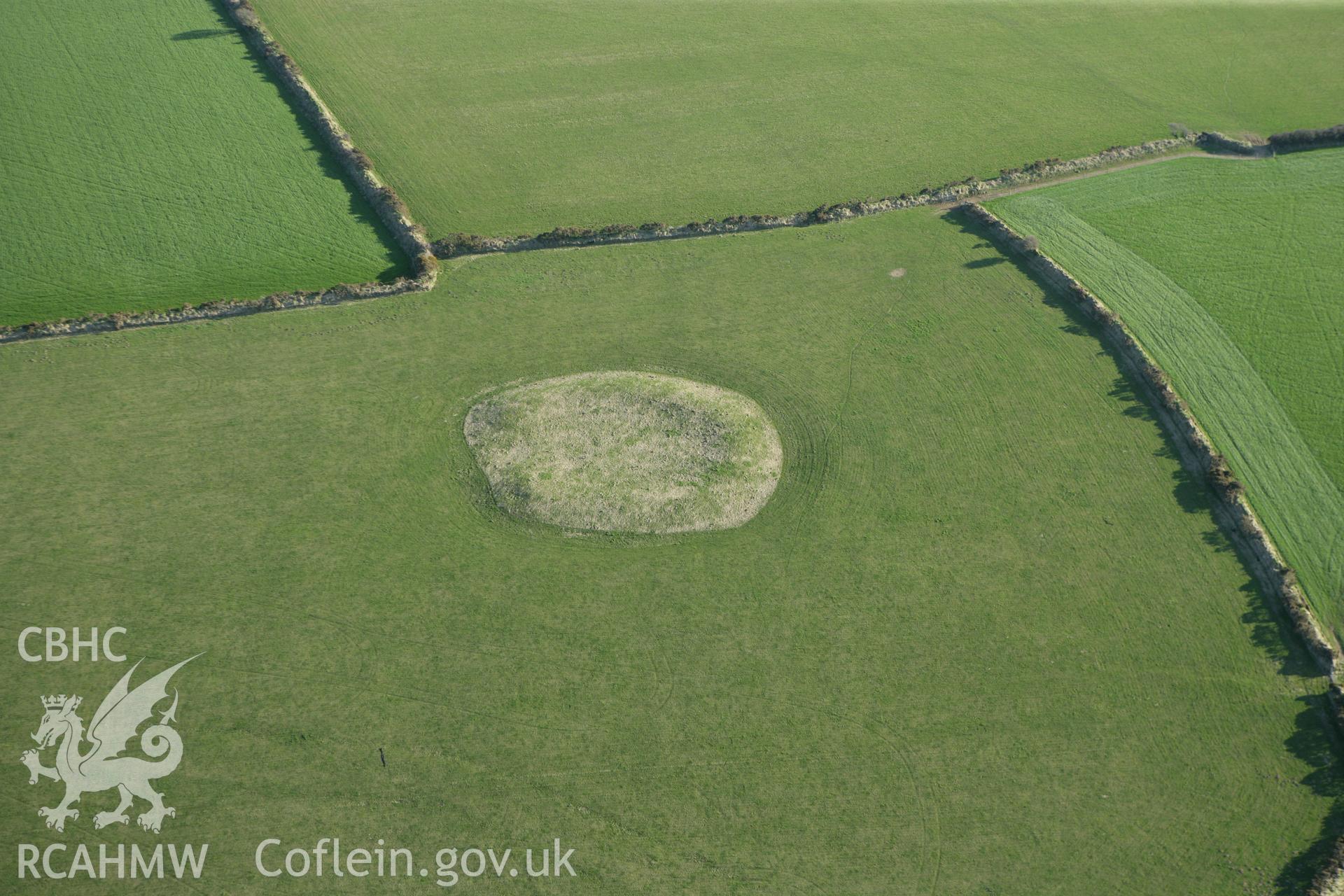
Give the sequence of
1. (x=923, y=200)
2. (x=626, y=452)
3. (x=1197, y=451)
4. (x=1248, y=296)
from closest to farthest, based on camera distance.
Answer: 1. (x=626, y=452)
2. (x=1197, y=451)
3. (x=1248, y=296)
4. (x=923, y=200)

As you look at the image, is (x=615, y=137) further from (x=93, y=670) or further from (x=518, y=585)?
(x=93, y=670)

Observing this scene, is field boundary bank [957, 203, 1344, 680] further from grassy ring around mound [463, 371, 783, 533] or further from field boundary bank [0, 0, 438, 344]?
field boundary bank [0, 0, 438, 344]

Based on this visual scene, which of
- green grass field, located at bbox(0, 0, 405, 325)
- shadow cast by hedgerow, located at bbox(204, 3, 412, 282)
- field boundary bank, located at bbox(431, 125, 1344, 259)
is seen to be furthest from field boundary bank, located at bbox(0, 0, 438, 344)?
field boundary bank, located at bbox(431, 125, 1344, 259)

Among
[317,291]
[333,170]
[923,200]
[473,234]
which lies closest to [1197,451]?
[923,200]

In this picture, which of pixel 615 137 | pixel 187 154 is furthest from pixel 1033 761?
pixel 187 154

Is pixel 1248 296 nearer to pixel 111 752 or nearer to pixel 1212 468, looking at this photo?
pixel 1212 468
